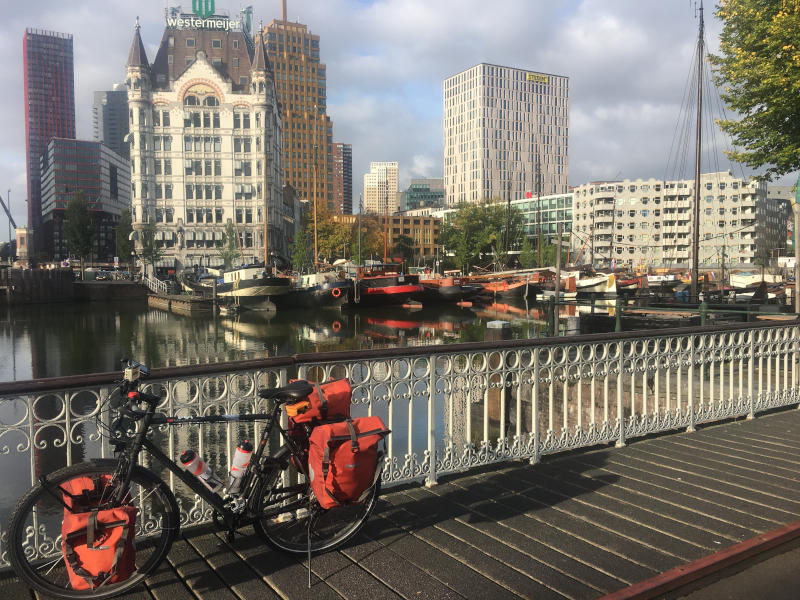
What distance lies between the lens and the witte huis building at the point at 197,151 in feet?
241

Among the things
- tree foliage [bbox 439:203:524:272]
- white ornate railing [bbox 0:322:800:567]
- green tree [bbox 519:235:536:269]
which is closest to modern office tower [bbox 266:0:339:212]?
tree foliage [bbox 439:203:524:272]

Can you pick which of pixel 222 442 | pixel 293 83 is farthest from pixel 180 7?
pixel 222 442

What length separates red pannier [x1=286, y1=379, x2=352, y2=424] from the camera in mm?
3422

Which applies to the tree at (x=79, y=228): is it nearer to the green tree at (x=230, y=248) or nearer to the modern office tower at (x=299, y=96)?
the green tree at (x=230, y=248)

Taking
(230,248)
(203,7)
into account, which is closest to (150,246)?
(230,248)

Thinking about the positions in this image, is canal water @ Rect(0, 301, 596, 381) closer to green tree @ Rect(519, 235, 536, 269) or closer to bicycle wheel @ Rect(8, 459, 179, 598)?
bicycle wheel @ Rect(8, 459, 179, 598)

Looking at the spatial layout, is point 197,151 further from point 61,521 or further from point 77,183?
point 77,183

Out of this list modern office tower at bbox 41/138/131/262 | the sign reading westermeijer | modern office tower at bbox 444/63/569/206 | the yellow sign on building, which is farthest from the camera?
the yellow sign on building

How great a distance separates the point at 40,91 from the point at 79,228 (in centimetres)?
15818

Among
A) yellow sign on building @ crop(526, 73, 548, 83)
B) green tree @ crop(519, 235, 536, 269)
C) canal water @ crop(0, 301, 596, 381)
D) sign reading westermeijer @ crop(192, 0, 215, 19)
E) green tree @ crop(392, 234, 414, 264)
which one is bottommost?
canal water @ crop(0, 301, 596, 381)

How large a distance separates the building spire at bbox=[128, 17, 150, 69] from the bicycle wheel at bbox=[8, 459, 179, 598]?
8238 cm

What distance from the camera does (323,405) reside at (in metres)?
3.42

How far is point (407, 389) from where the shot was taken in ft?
15.3

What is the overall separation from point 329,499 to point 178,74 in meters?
83.4
